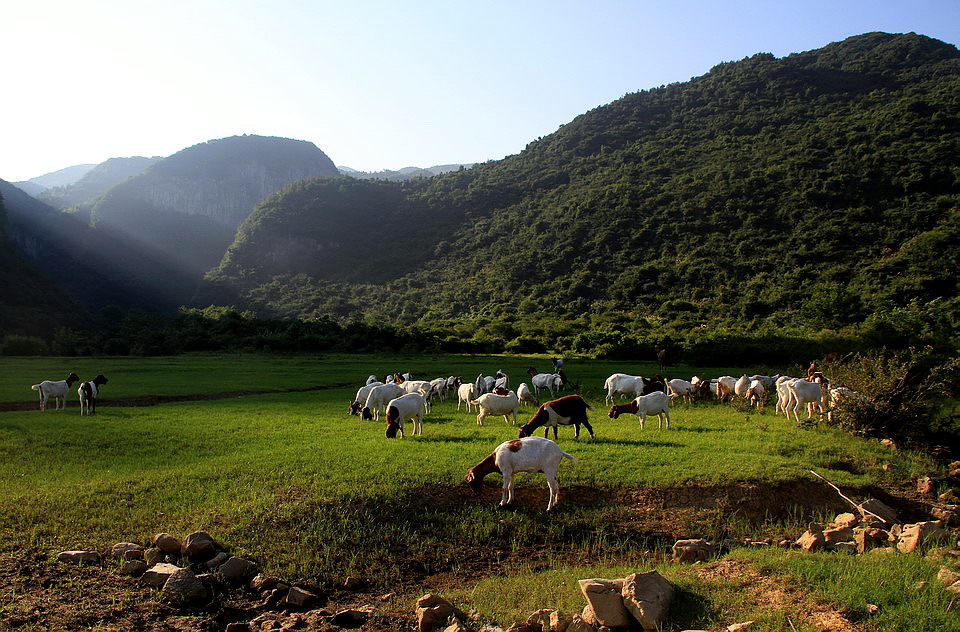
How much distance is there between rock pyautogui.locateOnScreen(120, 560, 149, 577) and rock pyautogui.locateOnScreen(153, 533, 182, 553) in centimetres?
31

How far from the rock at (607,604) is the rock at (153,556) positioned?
224 inches

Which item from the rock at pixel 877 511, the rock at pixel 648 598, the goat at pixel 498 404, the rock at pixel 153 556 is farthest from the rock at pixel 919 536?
the rock at pixel 153 556

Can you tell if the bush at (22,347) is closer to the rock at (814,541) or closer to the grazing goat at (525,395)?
the grazing goat at (525,395)

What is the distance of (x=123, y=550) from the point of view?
7.48 m

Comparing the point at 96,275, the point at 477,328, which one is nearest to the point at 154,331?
the point at 477,328

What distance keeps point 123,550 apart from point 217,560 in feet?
4.41

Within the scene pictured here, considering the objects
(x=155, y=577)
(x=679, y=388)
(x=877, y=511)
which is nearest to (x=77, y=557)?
(x=155, y=577)

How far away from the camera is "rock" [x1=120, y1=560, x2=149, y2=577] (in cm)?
713

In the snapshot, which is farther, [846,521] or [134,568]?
[846,521]

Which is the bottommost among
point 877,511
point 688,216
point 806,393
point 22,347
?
point 877,511

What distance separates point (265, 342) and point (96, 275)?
95175 millimetres

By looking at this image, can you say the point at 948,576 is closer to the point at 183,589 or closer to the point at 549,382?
the point at 183,589

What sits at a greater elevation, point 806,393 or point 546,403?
point 546,403

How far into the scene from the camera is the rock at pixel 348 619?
6320mm
